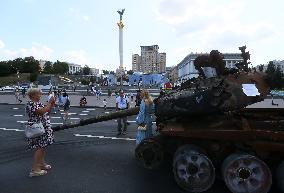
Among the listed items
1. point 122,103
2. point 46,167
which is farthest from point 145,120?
point 122,103

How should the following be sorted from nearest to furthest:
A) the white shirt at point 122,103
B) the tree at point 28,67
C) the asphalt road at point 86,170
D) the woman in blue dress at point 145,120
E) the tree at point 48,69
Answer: the asphalt road at point 86,170 → the woman in blue dress at point 145,120 → the white shirt at point 122,103 → the tree at point 28,67 → the tree at point 48,69

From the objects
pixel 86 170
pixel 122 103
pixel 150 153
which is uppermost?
pixel 122 103

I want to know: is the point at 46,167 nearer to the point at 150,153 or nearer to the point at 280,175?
the point at 150,153

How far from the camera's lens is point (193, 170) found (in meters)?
6.16

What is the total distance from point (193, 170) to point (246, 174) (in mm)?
812

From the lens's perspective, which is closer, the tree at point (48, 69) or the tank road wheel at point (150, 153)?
the tank road wheel at point (150, 153)

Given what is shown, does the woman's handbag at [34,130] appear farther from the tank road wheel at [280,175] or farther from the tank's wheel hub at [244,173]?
the tank road wheel at [280,175]

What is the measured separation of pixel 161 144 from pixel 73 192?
1.67 meters

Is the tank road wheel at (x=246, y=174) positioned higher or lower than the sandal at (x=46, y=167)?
higher

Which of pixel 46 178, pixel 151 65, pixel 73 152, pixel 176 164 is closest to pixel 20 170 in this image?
pixel 46 178

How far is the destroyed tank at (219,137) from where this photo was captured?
582cm

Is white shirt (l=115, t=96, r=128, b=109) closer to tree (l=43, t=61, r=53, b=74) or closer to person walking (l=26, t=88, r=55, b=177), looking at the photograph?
person walking (l=26, t=88, r=55, b=177)

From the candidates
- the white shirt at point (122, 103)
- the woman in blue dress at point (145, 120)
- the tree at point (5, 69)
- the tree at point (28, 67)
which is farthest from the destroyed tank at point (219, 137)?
the tree at point (28, 67)

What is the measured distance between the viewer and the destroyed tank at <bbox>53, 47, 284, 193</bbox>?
5.82m
